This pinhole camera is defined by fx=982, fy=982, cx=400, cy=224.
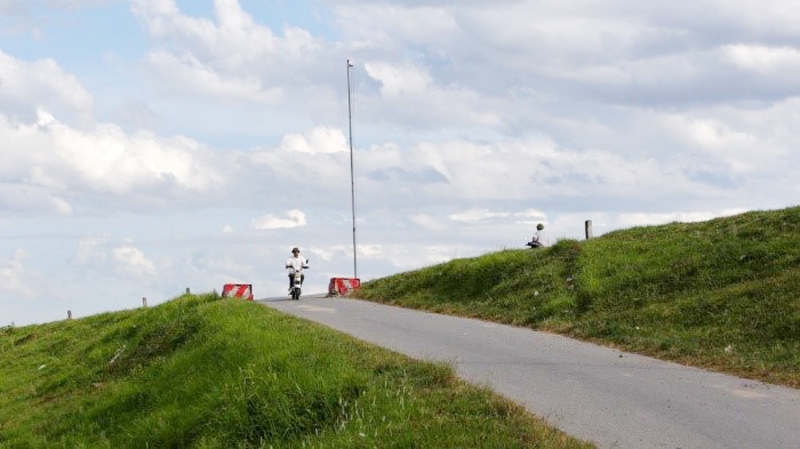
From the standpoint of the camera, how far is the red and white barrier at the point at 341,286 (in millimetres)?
30734

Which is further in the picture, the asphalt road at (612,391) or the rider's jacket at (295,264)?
the rider's jacket at (295,264)

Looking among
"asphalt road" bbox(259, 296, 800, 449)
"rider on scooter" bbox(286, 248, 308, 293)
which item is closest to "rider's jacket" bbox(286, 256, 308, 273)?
"rider on scooter" bbox(286, 248, 308, 293)

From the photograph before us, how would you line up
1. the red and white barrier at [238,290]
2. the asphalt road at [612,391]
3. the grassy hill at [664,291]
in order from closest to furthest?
1. the asphalt road at [612,391]
2. the grassy hill at [664,291]
3. the red and white barrier at [238,290]

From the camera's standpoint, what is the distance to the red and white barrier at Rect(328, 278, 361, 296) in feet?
101

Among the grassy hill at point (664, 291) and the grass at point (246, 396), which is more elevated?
the grassy hill at point (664, 291)

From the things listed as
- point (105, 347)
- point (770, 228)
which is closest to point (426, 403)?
point (770, 228)

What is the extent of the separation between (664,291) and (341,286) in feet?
46.0

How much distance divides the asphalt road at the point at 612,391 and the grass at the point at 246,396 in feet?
2.79

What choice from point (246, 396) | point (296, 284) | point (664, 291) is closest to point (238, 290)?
point (296, 284)

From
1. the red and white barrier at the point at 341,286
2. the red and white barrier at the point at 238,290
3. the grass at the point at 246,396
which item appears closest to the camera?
the grass at the point at 246,396

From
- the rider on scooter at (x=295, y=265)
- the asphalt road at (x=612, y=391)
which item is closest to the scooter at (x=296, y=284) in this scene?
the rider on scooter at (x=295, y=265)

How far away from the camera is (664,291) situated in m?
18.7

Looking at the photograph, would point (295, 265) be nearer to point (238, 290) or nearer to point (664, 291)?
point (238, 290)

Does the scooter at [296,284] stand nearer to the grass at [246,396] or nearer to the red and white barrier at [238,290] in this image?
the red and white barrier at [238,290]
